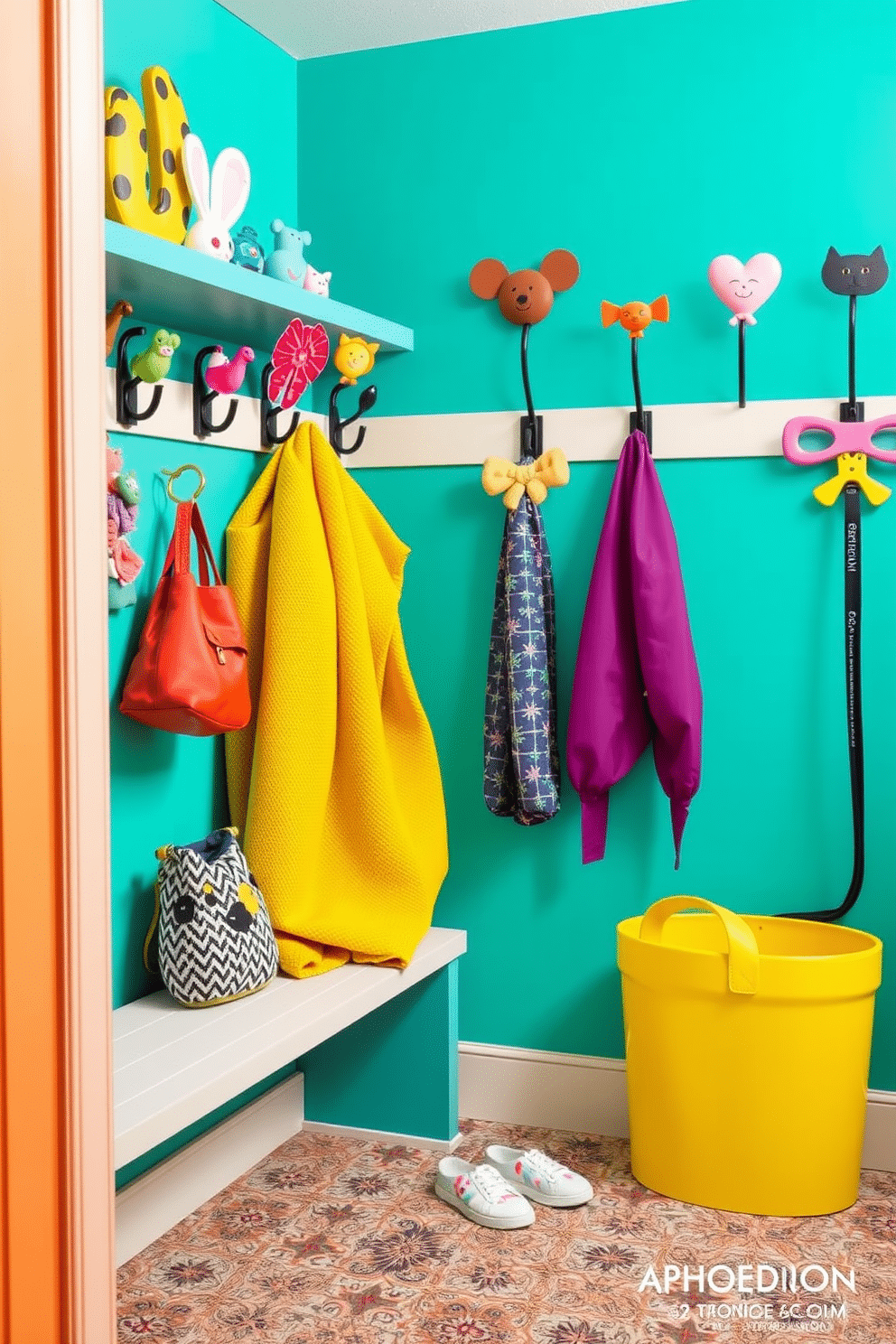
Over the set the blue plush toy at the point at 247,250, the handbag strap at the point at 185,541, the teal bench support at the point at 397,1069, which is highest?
the blue plush toy at the point at 247,250

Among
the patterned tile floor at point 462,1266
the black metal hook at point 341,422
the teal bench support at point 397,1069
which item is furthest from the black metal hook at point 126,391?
the patterned tile floor at point 462,1266

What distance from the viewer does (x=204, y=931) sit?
2092 millimetres

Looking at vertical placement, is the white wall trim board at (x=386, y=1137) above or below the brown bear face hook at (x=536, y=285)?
below

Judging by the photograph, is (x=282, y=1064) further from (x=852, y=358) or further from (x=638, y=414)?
(x=852, y=358)

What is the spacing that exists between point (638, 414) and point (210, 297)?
0.90m

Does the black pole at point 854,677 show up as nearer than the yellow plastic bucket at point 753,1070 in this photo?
No

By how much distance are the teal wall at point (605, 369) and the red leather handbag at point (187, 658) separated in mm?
114

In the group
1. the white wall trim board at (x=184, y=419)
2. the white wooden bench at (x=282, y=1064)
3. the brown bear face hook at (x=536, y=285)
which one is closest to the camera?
the white wooden bench at (x=282, y=1064)

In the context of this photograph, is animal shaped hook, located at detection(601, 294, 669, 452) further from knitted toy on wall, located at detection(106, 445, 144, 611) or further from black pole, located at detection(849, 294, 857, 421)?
knitted toy on wall, located at detection(106, 445, 144, 611)

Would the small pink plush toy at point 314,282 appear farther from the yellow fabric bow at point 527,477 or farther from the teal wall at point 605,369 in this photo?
the yellow fabric bow at point 527,477

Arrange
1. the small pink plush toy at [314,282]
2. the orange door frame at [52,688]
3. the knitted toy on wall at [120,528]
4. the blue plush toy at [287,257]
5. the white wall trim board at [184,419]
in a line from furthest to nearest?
the small pink plush toy at [314,282] → the blue plush toy at [287,257] → the white wall trim board at [184,419] → the knitted toy on wall at [120,528] → the orange door frame at [52,688]

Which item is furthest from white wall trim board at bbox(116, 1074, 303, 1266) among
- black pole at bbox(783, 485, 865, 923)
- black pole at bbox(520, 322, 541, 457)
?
black pole at bbox(520, 322, 541, 457)

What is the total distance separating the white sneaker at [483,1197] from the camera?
2.21 metres

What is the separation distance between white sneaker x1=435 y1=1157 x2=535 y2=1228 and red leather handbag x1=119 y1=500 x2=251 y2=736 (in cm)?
91
